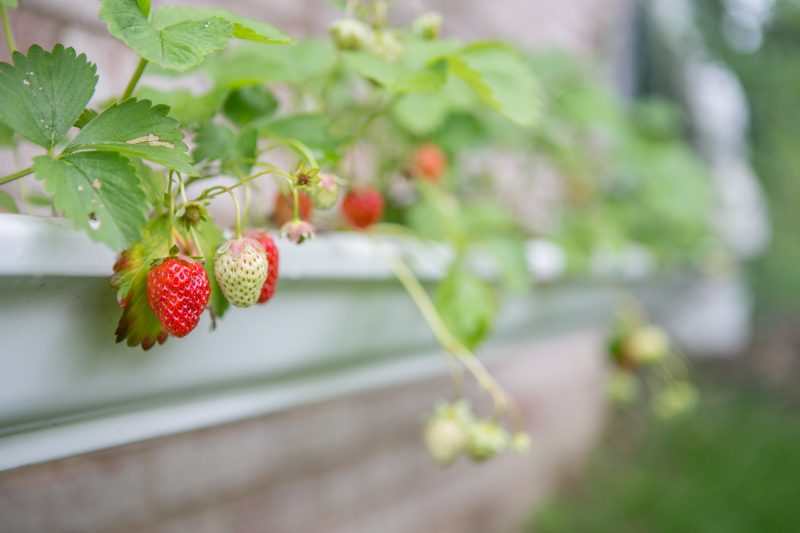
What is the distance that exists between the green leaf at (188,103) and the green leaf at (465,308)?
0.26 metres

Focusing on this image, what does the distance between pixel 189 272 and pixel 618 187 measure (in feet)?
4.63

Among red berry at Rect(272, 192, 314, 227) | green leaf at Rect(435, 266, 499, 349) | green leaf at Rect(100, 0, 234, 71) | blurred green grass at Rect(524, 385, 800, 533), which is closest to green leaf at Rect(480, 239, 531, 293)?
green leaf at Rect(435, 266, 499, 349)

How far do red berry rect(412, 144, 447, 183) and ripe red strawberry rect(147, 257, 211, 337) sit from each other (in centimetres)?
48

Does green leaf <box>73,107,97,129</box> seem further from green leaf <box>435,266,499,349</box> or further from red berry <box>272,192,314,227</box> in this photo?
green leaf <box>435,266,499,349</box>

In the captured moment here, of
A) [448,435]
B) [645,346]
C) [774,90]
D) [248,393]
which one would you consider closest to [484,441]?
[448,435]

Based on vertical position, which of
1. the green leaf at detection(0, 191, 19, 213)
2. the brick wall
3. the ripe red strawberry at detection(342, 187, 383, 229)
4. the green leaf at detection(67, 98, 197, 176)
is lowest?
the brick wall

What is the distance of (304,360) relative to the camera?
0.62 meters

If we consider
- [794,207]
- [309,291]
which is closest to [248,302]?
[309,291]

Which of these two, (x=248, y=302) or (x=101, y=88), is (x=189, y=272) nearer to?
(x=248, y=302)

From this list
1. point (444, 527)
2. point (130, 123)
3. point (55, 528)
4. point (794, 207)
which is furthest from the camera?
point (794, 207)

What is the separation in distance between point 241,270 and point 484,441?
31 cm

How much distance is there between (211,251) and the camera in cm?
43

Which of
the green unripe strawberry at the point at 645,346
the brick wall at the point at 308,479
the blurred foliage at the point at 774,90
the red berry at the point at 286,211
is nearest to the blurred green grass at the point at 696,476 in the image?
the brick wall at the point at 308,479

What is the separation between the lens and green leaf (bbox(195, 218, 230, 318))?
43 cm
